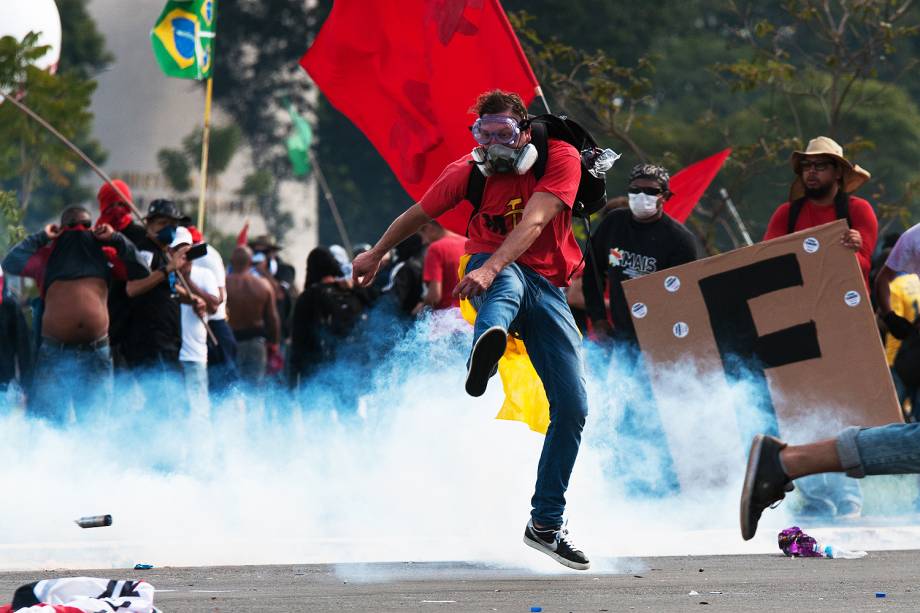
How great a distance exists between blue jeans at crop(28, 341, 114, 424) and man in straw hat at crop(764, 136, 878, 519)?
3923mm

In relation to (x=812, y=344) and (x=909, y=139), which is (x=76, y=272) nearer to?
(x=812, y=344)

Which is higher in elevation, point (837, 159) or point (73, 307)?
point (837, 159)

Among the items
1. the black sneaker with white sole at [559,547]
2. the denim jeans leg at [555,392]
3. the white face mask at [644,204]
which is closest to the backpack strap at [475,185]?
the denim jeans leg at [555,392]

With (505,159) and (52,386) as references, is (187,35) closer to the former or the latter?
(52,386)

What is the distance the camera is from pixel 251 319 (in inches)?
521

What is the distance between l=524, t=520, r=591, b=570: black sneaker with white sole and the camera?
640 centimetres

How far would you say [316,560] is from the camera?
23.2ft

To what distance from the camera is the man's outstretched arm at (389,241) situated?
654cm

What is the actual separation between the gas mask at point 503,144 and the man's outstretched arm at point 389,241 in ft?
1.27

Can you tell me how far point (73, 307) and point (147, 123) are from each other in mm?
42249

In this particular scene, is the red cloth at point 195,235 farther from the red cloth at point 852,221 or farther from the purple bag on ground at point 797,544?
the purple bag on ground at point 797,544

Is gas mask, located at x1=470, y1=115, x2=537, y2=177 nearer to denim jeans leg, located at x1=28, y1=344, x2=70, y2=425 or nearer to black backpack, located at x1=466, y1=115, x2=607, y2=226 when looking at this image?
black backpack, located at x1=466, y1=115, x2=607, y2=226

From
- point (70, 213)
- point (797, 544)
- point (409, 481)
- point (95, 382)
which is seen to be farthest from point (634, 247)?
point (70, 213)

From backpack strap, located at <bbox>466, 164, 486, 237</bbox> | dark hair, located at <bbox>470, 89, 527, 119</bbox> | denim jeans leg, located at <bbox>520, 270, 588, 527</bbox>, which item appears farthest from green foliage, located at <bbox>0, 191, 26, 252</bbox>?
denim jeans leg, located at <bbox>520, 270, 588, 527</bbox>
